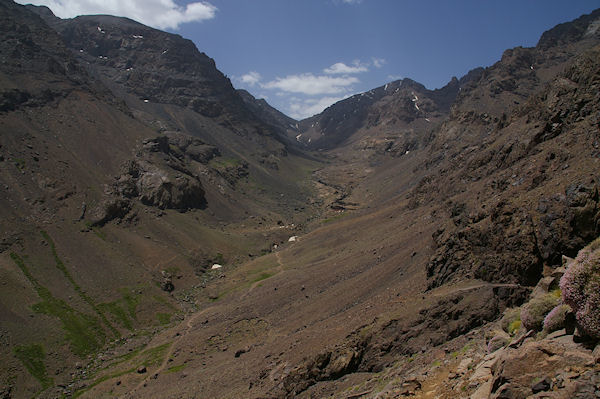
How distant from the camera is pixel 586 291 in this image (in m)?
9.23

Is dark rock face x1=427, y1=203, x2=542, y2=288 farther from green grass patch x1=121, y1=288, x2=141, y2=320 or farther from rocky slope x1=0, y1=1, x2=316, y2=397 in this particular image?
green grass patch x1=121, y1=288, x2=141, y2=320

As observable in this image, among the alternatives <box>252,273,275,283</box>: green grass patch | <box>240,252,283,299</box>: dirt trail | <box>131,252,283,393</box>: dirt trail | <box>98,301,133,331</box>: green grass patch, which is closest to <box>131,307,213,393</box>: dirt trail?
<box>131,252,283,393</box>: dirt trail

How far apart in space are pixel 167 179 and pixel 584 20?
197m

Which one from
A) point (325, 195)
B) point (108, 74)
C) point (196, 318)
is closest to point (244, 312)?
point (196, 318)

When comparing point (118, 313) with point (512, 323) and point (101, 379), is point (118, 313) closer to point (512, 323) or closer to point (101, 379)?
point (101, 379)

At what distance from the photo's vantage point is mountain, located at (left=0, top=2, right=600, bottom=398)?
2000 cm

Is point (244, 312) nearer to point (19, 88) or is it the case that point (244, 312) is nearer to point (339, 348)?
point (339, 348)

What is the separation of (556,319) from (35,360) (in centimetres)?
5306

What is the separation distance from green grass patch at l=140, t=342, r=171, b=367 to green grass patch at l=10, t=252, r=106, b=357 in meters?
7.95

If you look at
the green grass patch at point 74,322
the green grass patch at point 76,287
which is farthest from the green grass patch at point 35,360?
the green grass patch at point 76,287

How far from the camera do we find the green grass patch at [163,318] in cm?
5794

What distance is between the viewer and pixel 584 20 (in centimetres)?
17738

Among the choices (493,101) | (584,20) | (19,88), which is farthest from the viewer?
(584,20)

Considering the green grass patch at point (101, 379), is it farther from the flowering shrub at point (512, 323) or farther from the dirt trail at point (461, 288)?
the flowering shrub at point (512, 323)
